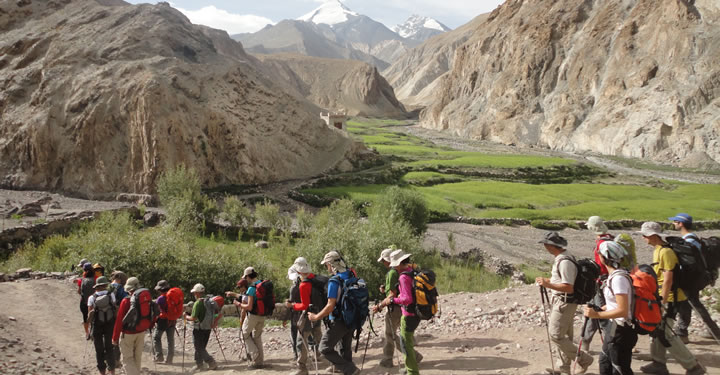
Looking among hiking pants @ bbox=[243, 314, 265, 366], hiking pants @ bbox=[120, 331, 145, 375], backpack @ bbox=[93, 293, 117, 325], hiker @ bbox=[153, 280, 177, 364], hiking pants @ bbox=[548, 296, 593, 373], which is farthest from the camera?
hiker @ bbox=[153, 280, 177, 364]

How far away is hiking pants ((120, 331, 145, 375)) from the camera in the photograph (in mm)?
10391

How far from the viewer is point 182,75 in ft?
174

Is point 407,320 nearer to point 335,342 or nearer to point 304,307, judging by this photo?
point 335,342

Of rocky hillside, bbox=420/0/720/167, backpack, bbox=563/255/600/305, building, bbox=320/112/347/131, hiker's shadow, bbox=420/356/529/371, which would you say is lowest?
hiker's shadow, bbox=420/356/529/371

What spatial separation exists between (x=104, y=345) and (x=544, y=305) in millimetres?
10055

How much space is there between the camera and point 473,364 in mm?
10391

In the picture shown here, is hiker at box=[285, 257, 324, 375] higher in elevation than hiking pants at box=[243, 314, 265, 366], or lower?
higher

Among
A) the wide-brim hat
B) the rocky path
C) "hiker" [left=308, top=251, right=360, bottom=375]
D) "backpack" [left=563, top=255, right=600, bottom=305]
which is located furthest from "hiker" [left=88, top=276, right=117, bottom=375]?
"backpack" [left=563, top=255, right=600, bottom=305]

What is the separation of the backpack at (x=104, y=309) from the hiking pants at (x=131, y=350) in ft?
2.74

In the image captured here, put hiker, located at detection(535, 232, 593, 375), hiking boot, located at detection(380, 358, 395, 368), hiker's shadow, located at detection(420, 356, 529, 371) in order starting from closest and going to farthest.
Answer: hiker, located at detection(535, 232, 593, 375) → hiker's shadow, located at detection(420, 356, 529, 371) → hiking boot, located at detection(380, 358, 395, 368)

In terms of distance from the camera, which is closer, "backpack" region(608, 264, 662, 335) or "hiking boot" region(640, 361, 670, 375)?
"backpack" region(608, 264, 662, 335)

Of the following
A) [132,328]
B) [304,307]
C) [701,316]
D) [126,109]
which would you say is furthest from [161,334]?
[126,109]

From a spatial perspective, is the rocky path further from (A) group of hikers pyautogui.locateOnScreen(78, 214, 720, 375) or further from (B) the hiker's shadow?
(A) group of hikers pyautogui.locateOnScreen(78, 214, 720, 375)

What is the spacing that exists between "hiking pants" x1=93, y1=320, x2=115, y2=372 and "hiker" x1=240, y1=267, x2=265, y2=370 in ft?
10.1
